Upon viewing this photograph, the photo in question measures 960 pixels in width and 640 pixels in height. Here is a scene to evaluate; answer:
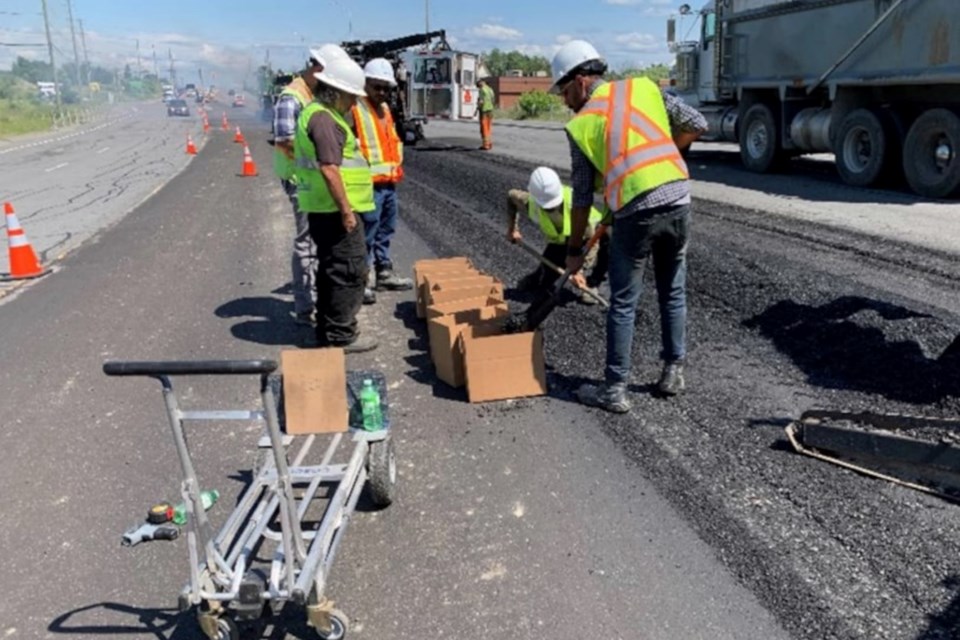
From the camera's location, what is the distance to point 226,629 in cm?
247

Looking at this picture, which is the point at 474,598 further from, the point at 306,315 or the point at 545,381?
the point at 306,315

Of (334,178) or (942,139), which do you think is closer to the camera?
(334,178)

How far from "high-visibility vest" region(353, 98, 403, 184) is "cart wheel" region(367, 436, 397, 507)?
291 cm

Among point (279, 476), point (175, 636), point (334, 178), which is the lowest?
point (175, 636)

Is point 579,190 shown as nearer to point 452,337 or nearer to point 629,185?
point 629,185

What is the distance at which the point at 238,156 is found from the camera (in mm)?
21547

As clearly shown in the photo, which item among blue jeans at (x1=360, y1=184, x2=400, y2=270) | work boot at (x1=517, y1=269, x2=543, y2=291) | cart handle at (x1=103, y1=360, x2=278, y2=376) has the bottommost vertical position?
work boot at (x1=517, y1=269, x2=543, y2=291)

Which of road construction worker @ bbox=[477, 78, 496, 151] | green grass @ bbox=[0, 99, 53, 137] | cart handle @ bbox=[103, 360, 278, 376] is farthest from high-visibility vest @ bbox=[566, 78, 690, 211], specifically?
green grass @ bbox=[0, 99, 53, 137]

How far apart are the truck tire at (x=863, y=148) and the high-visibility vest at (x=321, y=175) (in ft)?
28.7

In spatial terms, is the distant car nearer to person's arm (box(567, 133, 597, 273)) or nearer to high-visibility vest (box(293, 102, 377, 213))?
high-visibility vest (box(293, 102, 377, 213))

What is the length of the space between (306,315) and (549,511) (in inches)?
126

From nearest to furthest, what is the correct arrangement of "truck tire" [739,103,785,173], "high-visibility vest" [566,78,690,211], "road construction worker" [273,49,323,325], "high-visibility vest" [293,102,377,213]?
"high-visibility vest" [566,78,690,211] < "high-visibility vest" [293,102,377,213] < "road construction worker" [273,49,323,325] < "truck tire" [739,103,785,173]

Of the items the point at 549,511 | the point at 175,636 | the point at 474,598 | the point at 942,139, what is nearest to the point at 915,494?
the point at 549,511

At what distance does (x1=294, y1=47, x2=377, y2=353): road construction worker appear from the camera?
469 centimetres
